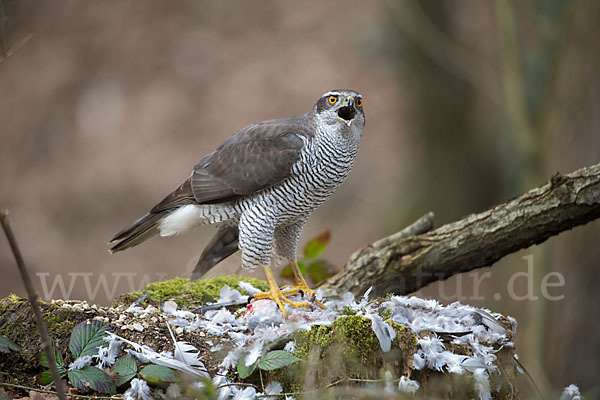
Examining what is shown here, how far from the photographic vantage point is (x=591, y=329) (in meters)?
4.43

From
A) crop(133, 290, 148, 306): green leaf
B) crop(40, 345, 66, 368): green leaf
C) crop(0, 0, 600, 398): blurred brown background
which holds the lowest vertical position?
crop(40, 345, 66, 368): green leaf

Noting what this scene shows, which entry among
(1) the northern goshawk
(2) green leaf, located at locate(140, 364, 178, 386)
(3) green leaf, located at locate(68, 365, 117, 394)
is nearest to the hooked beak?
(1) the northern goshawk

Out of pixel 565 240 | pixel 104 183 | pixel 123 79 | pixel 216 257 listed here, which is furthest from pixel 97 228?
pixel 565 240

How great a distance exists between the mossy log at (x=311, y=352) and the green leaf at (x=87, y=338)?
73 millimetres

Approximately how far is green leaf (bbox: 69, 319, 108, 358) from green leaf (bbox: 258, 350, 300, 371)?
723mm

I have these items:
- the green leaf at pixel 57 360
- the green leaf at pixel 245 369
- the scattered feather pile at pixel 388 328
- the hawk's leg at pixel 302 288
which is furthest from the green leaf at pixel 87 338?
the hawk's leg at pixel 302 288

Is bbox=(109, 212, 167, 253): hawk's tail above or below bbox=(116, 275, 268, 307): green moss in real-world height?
above

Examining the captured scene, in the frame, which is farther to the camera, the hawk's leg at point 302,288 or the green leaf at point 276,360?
the hawk's leg at point 302,288

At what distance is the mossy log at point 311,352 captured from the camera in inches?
98.0

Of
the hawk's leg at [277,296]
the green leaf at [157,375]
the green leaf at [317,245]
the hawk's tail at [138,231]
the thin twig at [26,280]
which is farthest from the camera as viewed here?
the green leaf at [317,245]

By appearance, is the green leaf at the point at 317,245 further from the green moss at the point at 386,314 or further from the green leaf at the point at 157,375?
the green leaf at the point at 157,375

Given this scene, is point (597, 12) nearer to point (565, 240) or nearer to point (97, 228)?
point (565, 240)

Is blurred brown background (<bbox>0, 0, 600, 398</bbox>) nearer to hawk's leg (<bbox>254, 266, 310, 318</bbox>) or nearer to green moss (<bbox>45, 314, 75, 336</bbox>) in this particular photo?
green moss (<bbox>45, 314, 75, 336</bbox>)

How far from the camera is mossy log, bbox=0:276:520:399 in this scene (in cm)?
249
